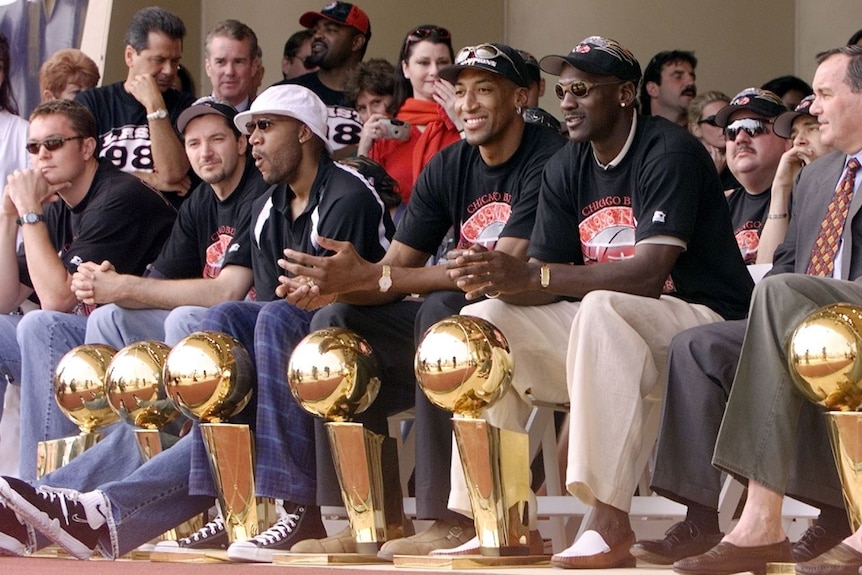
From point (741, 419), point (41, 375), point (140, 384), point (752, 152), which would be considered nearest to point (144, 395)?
point (140, 384)

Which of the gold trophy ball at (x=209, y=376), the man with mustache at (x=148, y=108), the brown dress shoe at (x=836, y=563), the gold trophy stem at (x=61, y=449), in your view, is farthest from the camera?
the man with mustache at (x=148, y=108)

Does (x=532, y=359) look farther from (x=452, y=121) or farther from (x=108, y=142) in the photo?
(x=108, y=142)

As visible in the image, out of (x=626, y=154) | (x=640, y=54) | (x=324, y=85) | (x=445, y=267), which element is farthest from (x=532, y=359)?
(x=640, y=54)

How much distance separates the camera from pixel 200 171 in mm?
5238

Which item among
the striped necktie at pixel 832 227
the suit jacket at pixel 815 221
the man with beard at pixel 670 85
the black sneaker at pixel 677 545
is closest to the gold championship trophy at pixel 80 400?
the black sneaker at pixel 677 545

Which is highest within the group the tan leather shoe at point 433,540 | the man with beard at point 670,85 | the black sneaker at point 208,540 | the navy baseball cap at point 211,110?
the man with beard at point 670,85

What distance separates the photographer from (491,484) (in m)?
3.68

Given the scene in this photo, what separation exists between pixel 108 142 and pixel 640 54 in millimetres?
2708

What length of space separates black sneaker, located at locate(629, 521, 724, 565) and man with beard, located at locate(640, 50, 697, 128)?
330cm

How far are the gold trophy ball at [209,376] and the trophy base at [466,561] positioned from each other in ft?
2.43

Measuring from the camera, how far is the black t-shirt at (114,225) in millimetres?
5422

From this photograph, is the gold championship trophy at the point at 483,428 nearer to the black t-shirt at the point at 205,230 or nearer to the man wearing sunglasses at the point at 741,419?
the man wearing sunglasses at the point at 741,419

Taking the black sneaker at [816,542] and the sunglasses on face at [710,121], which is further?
the sunglasses on face at [710,121]

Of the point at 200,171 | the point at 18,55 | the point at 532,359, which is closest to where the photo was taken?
the point at 532,359
